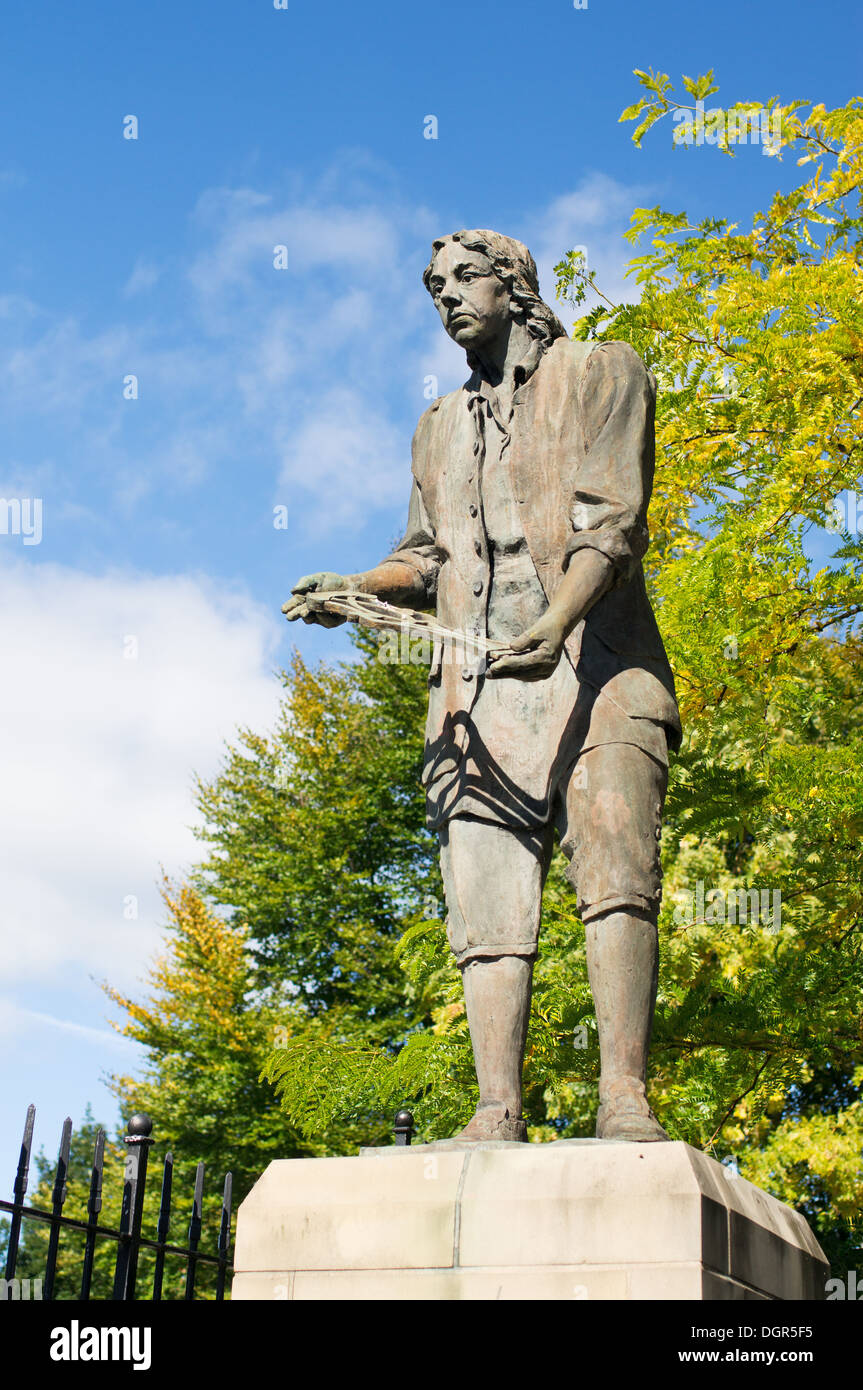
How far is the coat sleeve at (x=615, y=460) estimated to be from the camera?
3.92 m

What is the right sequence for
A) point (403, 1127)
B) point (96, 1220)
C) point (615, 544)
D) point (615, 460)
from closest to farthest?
point (615, 544) < point (615, 460) < point (96, 1220) < point (403, 1127)

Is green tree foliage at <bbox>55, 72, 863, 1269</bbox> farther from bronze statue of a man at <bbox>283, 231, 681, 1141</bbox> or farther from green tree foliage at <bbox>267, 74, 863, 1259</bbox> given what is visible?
bronze statue of a man at <bbox>283, 231, 681, 1141</bbox>

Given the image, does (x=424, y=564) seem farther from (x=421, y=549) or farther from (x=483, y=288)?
(x=483, y=288)

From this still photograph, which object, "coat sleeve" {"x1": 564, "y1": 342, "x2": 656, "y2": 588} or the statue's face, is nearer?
"coat sleeve" {"x1": 564, "y1": 342, "x2": 656, "y2": 588}

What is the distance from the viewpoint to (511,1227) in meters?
3.28

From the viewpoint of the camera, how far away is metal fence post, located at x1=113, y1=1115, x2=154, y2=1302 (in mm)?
5035

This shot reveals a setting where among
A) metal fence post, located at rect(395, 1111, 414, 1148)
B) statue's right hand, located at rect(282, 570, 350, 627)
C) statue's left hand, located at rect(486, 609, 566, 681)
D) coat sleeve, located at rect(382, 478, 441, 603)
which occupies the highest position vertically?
coat sleeve, located at rect(382, 478, 441, 603)

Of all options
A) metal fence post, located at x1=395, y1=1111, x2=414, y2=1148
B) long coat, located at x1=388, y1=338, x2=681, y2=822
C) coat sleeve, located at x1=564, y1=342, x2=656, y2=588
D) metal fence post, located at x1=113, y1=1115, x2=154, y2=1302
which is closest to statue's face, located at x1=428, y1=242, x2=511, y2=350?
long coat, located at x1=388, y1=338, x2=681, y2=822

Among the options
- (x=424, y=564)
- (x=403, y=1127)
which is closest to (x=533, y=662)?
(x=424, y=564)

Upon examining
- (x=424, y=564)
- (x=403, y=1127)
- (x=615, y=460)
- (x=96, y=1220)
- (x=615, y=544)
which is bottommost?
(x=96, y=1220)

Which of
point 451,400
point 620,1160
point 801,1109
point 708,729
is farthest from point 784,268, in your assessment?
point 801,1109

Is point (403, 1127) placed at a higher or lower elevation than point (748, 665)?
lower

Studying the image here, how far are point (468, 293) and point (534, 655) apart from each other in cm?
143

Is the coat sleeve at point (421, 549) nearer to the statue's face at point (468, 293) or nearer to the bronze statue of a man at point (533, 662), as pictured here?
the bronze statue of a man at point (533, 662)
